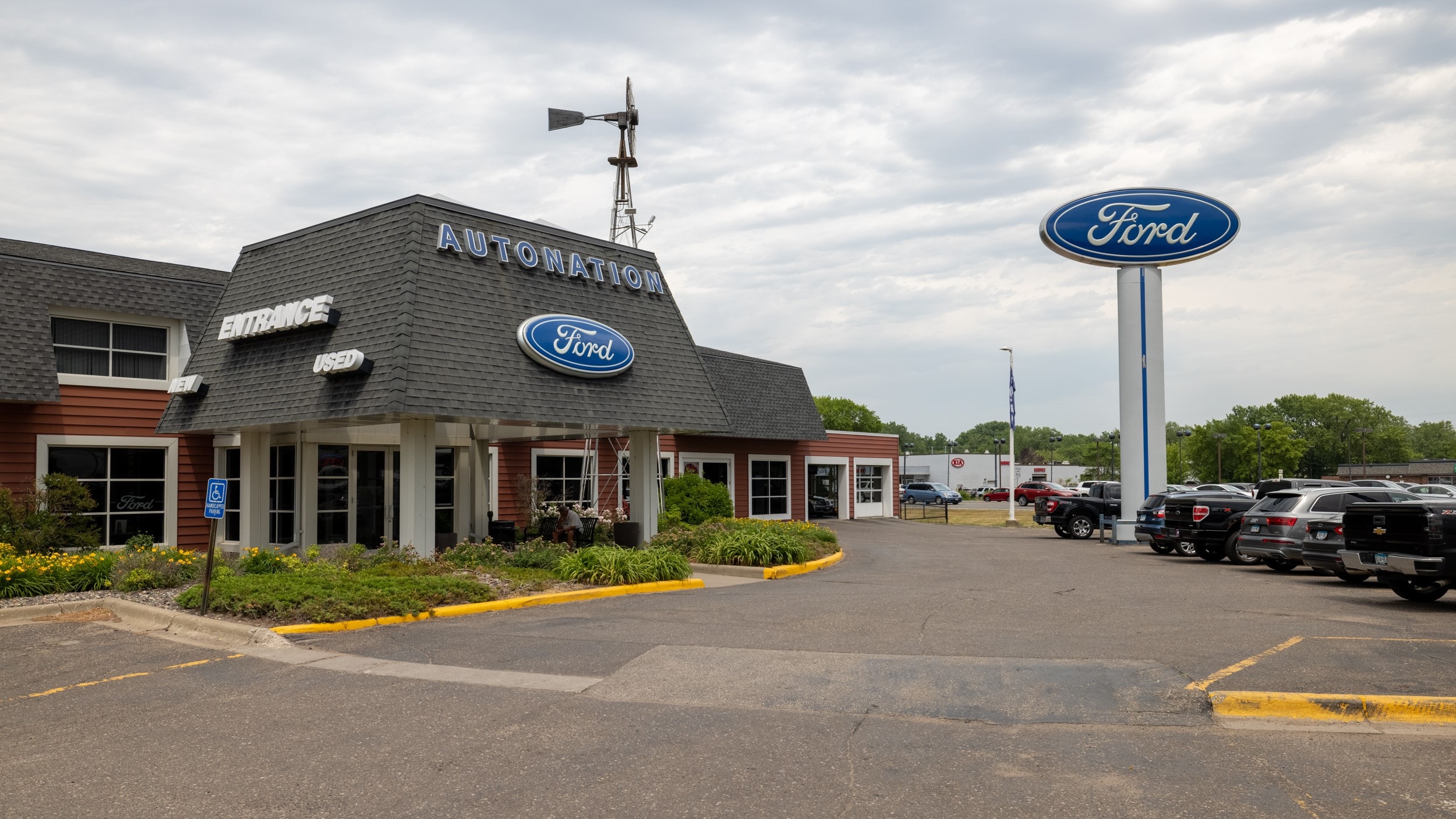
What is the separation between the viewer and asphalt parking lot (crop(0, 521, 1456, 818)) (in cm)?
564

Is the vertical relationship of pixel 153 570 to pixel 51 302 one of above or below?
below

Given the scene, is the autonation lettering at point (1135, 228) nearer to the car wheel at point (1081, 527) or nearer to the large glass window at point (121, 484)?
the car wheel at point (1081, 527)

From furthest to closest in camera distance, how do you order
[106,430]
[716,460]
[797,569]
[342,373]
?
[716,460], [106,430], [797,569], [342,373]

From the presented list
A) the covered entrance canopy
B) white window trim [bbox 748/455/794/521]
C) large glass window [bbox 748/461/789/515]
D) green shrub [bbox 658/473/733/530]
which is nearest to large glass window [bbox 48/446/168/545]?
the covered entrance canopy

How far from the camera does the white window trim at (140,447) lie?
18.6 m

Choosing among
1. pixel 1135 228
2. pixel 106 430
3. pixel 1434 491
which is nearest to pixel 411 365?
pixel 106 430

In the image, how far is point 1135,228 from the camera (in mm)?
27016

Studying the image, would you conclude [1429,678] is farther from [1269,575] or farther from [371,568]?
[371,568]

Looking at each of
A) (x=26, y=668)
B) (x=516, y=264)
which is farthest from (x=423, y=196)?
(x=26, y=668)

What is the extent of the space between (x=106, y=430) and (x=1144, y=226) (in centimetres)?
2560

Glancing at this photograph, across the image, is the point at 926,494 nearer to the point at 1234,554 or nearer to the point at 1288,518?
the point at 1234,554

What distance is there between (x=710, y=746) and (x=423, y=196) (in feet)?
42.6

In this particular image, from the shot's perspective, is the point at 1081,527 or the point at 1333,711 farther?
the point at 1081,527

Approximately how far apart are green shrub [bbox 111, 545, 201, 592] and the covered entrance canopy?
2660 mm
